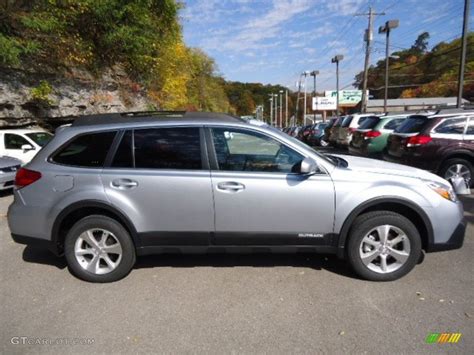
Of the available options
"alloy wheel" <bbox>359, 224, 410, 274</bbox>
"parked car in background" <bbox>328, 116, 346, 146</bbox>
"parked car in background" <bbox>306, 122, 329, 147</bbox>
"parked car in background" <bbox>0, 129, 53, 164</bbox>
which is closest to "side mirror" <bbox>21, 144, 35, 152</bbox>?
"parked car in background" <bbox>0, 129, 53, 164</bbox>

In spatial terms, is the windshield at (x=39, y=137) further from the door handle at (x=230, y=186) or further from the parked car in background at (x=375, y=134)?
the parked car in background at (x=375, y=134)

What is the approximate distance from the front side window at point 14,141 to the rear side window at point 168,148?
7.49 m

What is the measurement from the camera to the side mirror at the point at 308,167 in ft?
11.2

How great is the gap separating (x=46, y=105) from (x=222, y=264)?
37.3 feet

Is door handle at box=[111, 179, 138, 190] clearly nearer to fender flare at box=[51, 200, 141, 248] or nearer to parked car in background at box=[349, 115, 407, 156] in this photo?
fender flare at box=[51, 200, 141, 248]

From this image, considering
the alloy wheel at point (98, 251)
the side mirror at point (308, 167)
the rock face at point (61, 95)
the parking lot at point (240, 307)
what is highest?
the rock face at point (61, 95)

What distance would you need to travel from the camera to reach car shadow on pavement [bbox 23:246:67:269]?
→ 13.9 ft

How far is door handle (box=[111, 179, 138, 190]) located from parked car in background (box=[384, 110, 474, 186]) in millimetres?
6237

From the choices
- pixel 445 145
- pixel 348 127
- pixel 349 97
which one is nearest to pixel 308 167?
pixel 445 145

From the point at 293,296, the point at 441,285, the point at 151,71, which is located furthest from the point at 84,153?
the point at 151,71

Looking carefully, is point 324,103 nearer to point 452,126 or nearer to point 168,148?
point 452,126

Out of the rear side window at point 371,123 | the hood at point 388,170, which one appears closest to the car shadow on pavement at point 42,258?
the hood at point 388,170

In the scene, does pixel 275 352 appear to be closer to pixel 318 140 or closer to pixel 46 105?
pixel 46 105

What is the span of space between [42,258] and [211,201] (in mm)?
2435
